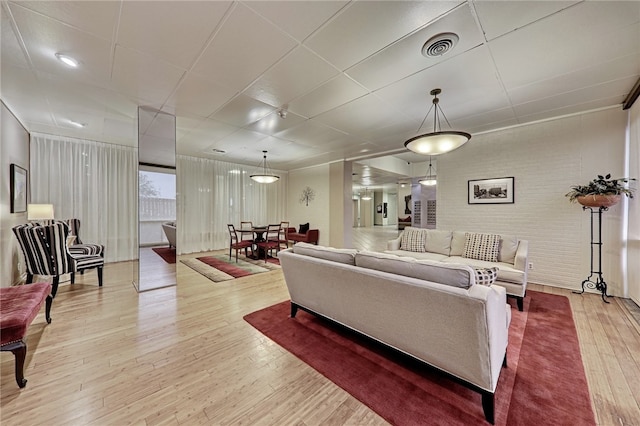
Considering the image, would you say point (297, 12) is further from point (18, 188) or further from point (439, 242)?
point (18, 188)

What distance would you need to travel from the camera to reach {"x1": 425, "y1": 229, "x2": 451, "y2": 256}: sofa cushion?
416 cm

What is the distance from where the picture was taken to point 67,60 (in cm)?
242

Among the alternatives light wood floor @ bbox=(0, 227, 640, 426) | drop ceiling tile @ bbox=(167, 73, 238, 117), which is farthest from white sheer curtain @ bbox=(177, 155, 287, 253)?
light wood floor @ bbox=(0, 227, 640, 426)

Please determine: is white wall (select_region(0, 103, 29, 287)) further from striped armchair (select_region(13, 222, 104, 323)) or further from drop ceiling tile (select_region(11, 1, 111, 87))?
drop ceiling tile (select_region(11, 1, 111, 87))

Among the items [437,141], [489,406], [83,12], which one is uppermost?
[83,12]

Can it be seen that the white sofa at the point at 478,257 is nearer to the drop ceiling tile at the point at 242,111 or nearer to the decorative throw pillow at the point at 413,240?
the decorative throw pillow at the point at 413,240

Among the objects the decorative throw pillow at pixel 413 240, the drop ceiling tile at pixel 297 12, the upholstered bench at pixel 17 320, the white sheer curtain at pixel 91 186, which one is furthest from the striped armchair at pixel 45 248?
the decorative throw pillow at pixel 413 240

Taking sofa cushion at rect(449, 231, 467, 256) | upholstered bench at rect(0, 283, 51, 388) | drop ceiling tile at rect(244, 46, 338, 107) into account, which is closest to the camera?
upholstered bench at rect(0, 283, 51, 388)

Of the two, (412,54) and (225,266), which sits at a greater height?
(412,54)

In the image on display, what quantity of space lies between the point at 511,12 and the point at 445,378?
9.37 ft

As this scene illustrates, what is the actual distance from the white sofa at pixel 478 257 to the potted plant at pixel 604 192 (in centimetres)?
95

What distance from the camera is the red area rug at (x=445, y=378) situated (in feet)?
5.11

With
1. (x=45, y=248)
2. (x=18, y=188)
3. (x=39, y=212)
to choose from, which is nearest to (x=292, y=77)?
(x=45, y=248)

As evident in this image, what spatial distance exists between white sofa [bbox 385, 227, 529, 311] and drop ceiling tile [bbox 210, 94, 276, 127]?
10.4 ft
